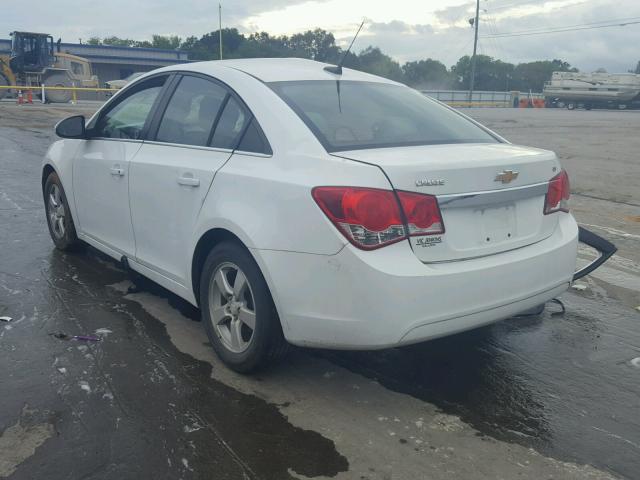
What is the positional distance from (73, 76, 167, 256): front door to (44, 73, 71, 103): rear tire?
3352 centimetres

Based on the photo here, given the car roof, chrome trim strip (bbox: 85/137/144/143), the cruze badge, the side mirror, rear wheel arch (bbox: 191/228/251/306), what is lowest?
rear wheel arch (bbox: 191/228/251/306)

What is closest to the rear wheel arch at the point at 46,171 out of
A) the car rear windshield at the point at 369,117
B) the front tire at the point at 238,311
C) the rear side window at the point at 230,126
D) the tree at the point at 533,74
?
Answer: the rear side window at the point at 230,126

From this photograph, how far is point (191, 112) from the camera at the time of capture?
13.7ft

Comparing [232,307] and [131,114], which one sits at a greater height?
[131,114]

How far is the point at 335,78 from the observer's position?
416cm

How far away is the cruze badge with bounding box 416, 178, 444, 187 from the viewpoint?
3.05 metres

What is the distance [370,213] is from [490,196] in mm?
711

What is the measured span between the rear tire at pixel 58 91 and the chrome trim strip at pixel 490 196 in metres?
36.4

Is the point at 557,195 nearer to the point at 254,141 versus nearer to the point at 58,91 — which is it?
the point at 254,141

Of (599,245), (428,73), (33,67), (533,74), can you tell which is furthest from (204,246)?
(533,74)

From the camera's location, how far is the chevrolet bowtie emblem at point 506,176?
3324 millimetres

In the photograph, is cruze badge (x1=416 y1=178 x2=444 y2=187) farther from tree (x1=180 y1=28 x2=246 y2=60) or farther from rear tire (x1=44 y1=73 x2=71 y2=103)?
tree (x1=180 y1=28 x2=246 y2=60)

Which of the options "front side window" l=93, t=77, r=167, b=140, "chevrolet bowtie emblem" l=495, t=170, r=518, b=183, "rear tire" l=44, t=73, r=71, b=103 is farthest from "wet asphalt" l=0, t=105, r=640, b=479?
"rear tire" l=44, t=73, r=71, b=103

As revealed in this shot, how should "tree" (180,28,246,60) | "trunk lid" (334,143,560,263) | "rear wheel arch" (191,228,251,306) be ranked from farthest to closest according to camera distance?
"tree" (180,28,246,60) < "rear wheel arch" (191,228,251,306) < "trunk lid" (334,143,560,263)
